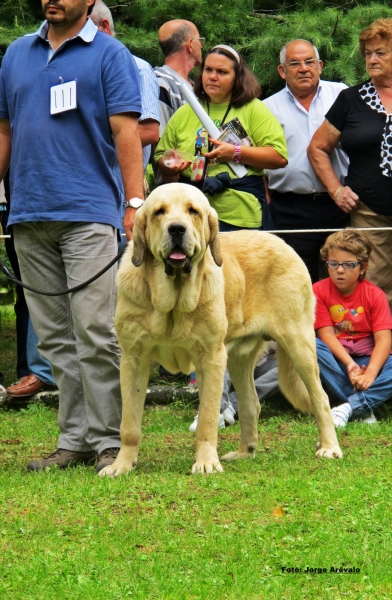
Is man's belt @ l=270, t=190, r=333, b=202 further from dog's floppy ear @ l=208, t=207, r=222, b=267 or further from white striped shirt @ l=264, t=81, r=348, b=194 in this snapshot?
dog's floppy ear @ l=208, t=207, r=222, b=267

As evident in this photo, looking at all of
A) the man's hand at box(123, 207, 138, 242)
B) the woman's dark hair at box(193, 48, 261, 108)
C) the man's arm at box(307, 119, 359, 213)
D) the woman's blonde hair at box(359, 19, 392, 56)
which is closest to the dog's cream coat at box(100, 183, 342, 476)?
the man's hand at box(123, 207, 138, 242)

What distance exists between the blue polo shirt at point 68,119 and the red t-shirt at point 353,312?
2629 mm

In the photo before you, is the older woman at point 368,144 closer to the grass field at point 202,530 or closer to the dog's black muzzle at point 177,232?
the grass field at point 202,530

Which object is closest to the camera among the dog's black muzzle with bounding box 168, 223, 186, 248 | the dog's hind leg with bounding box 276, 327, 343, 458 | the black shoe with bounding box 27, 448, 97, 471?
the dog's black muzzle with bounding box 168, 223, 186, 248

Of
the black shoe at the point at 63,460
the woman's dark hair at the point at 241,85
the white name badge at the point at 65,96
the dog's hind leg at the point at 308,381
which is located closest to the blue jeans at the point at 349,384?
the dog's hind leg at the point at 308,381

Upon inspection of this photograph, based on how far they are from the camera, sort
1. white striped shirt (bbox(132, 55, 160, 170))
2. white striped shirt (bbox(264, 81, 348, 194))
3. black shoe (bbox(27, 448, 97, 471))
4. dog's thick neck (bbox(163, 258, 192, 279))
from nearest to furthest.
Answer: dog's thick neck (bbox(163, 258, 192, 279)) → black shoe (bbox(27, 448, 97, 471)) → white striped shirt (bbox(132, 55, 160, 170)) → white striped shirt (bbox(264, 81, 348, 194))

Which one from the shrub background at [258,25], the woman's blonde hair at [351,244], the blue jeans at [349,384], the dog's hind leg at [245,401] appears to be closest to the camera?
the dog's hind leg at [245,401]

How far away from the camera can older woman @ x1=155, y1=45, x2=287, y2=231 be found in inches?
294

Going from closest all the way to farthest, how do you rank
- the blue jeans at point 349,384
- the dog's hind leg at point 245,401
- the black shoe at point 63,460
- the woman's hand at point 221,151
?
the black shoe at point 63,460 < the dog's hind leg at point 245,401 < the woman's hand at point 221,151 < the blue jeans at point 349,384

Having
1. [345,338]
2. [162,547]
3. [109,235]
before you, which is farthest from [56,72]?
[345,338]

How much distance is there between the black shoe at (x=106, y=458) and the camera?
18.4 feet

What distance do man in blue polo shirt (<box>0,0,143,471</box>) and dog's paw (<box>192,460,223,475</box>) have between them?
1.83 feet

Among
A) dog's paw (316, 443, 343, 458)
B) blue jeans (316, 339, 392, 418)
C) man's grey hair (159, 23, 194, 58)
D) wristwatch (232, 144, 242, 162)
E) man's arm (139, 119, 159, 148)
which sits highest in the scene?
man's grey hair (159, 23, 194, 58)

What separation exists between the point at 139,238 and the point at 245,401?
4.99 ft
